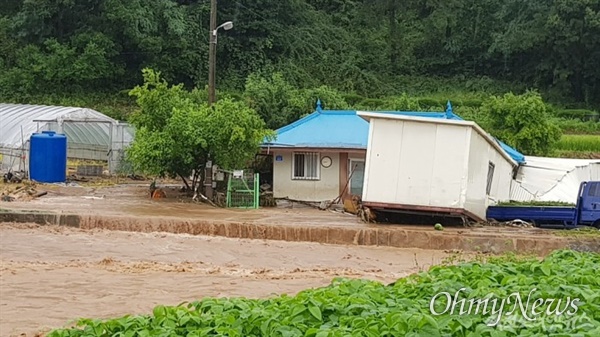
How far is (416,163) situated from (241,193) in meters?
6.59

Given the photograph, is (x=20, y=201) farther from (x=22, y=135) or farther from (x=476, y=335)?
(x=476, y=335)

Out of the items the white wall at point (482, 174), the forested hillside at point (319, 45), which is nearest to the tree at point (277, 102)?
the white wall at point (482, 174)

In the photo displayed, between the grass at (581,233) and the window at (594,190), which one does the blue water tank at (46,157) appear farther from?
the window at (594,190)

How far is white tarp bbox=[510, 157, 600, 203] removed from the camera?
90.8 ft

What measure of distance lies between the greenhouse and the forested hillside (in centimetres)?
1616

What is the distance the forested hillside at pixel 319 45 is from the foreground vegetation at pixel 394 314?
44.0 m

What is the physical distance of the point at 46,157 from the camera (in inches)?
1118

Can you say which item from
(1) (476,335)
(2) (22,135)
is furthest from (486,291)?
(2) (22,135)

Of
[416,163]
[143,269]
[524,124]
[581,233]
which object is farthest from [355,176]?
[143,269]

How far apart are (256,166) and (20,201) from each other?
29.6 ft

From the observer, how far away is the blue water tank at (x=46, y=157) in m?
28.5

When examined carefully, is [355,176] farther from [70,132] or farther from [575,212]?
[70,132]

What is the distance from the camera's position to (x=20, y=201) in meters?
24.6

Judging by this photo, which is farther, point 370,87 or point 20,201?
point 370,87
